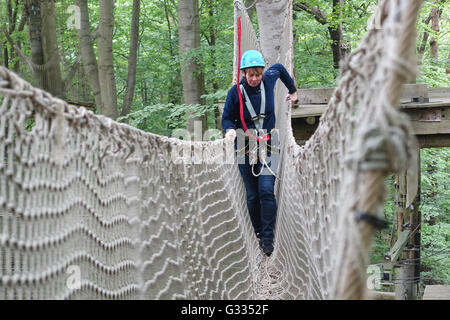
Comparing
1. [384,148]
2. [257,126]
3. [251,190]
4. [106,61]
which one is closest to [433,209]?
[106,61]

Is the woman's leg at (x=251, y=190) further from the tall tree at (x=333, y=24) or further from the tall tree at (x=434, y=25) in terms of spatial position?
the tall tree at (x=434, y=25)

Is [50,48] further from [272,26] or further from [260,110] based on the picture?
[260,110]

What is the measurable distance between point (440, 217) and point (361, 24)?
4.72 meters

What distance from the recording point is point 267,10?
5.02 meters

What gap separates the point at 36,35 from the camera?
586 cm

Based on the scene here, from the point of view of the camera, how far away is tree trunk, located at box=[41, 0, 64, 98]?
18.9 ft

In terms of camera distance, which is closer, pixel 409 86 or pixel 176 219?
pixel 176 219

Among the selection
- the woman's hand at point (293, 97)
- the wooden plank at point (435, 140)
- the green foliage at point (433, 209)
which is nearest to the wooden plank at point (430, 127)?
the wooden plank at point (435, 140)

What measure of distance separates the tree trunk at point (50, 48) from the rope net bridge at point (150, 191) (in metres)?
4.08

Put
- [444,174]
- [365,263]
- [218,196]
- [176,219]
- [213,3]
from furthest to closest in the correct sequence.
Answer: [213,3]
[444,174]
[218,196]
[176,219]
[365,263]

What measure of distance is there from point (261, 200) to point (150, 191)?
1.76m

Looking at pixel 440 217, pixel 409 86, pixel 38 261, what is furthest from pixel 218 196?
pixel 440 217

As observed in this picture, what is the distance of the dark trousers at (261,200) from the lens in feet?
10.7

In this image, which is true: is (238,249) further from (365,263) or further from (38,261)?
(365,263)
